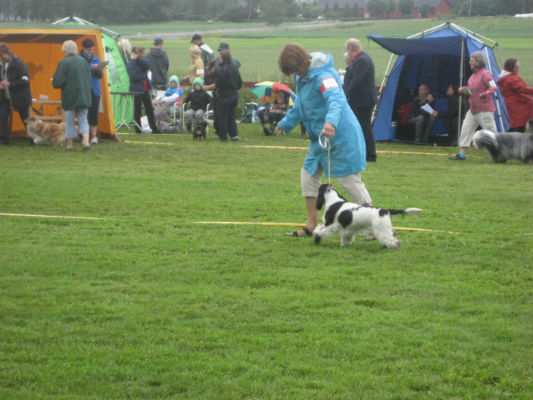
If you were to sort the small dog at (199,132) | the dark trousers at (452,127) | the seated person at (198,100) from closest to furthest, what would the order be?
the small dog at (199,132) < the dark trousers at (452,127) < the seated person at (198,100)

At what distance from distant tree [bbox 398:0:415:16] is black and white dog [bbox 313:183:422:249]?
559 inches

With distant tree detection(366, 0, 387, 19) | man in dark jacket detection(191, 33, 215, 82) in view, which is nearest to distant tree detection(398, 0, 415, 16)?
distant tree detection(366, 0, 387, 19)

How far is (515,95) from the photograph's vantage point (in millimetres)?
12828

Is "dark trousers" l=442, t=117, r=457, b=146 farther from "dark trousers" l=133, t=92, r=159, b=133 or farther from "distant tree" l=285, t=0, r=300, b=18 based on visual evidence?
"distant tree" l=285, t=0, r=300, b=18

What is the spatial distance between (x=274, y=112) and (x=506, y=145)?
5822 millimetres

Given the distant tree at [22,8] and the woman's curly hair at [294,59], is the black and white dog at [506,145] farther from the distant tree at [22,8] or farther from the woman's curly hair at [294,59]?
the distant tree at [22,8]

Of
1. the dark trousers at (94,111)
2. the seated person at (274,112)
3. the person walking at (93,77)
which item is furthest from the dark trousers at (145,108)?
the seated person at (274,112)

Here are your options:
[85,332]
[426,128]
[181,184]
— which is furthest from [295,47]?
[426,128]

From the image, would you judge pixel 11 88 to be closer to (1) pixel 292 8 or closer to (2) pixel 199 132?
(2) pixel 199 132

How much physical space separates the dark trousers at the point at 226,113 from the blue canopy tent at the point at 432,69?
10.5 feet

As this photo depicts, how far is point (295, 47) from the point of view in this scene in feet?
19.8

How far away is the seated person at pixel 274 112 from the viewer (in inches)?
639

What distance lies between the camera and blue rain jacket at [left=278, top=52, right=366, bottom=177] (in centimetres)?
604

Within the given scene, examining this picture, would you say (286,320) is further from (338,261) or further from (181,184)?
(181,184)
